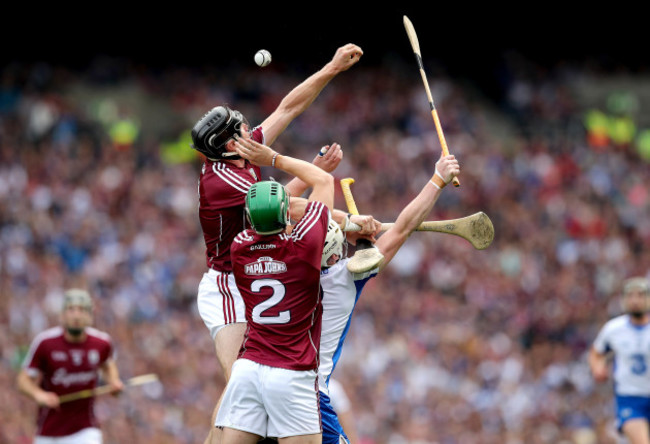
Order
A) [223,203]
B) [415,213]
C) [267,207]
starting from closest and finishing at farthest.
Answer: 1. [267,207]
2. [415,213]
3. [223,203]

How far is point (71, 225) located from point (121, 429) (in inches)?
199

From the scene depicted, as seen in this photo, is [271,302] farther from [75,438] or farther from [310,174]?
[75,438]

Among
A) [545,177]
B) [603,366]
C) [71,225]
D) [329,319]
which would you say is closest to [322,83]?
[329,319]

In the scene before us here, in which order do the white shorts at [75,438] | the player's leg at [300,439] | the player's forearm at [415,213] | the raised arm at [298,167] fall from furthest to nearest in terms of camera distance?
the white shorts at [75,438] → the player's forearm at [415,213] → the raised arm at [298,167] → the player's leg at [300,439]

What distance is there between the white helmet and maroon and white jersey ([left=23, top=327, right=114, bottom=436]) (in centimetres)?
439

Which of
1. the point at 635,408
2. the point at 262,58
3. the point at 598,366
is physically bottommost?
the point at 635,408

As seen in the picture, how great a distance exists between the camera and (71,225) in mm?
17250

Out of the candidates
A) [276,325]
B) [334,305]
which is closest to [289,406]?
[276,325]

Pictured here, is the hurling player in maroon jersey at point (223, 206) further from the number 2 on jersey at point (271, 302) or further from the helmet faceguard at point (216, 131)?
the number 2 on jersey at point (271, 302)

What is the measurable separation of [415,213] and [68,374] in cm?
475

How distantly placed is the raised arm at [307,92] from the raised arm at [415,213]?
1069mm

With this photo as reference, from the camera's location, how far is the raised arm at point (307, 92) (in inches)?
283

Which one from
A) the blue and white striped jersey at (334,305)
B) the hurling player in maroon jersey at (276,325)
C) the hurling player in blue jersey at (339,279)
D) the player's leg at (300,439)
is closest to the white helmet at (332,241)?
the hurling player in blue jersey at (339,279)

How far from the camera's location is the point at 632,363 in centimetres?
1039
